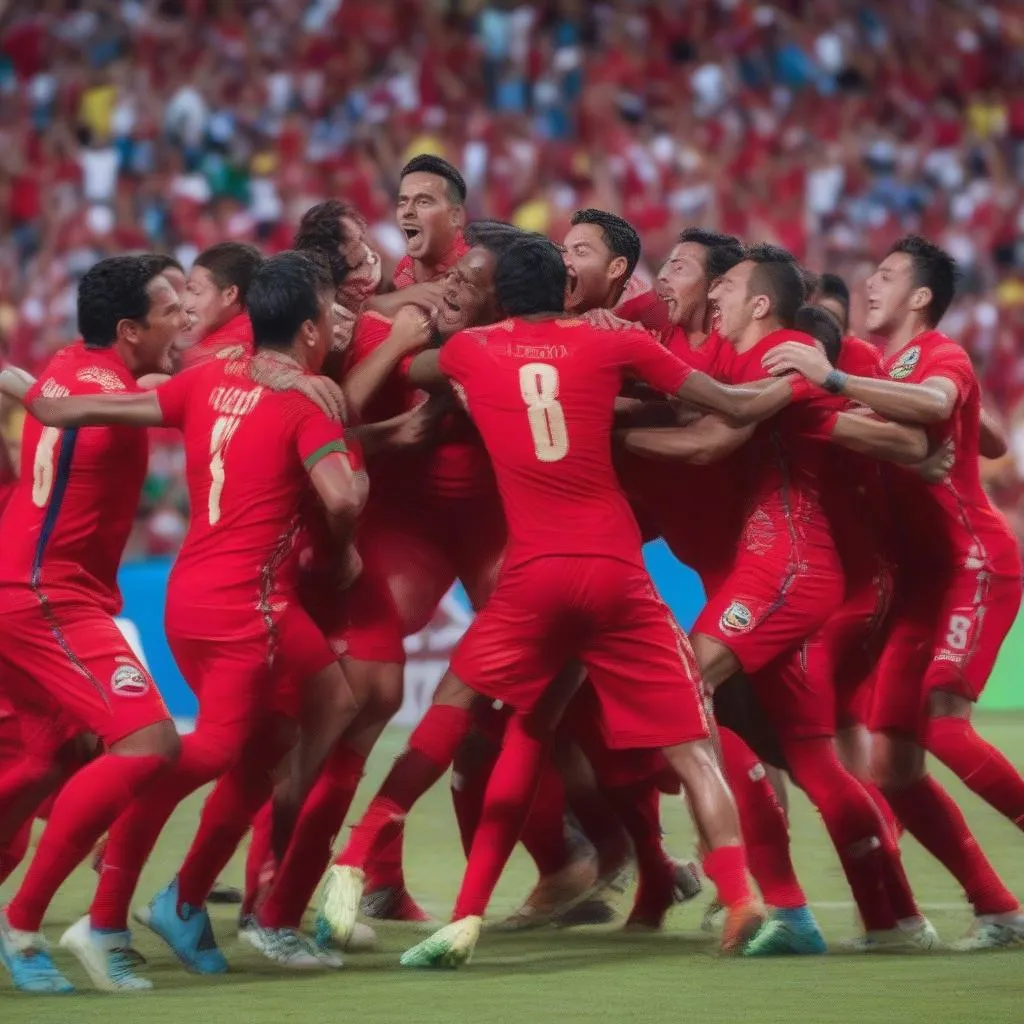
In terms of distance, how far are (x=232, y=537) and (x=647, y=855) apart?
2.03m

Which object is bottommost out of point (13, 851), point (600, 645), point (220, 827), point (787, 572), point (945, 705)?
point (13, 851)

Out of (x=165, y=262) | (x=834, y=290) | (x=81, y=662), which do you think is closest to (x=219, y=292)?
(x=165, y=262)

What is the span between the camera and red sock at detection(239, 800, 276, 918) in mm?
6984

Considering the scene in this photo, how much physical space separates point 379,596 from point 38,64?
43.8 feet

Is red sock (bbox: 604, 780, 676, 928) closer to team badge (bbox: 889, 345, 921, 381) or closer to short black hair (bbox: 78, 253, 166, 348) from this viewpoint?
team badge (bbox: 889, 345, 921, 381)

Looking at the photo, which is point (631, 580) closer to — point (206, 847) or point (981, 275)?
point (206, 847)

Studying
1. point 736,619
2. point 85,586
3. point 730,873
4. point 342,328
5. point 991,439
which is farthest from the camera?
point 991,439

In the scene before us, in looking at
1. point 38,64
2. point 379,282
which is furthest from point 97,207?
point 379,282

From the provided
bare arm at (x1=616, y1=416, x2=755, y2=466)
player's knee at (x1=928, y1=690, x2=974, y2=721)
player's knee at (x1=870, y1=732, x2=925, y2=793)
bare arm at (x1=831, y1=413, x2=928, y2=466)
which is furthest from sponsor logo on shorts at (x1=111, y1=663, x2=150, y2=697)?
player's knee at (x1=928, y1=690, x2=974, y2=721)

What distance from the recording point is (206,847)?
245 inches

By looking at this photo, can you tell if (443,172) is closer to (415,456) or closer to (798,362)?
(415,456)

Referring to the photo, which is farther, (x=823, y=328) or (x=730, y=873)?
(x=823, y=328)

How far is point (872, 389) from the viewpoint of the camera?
649cm

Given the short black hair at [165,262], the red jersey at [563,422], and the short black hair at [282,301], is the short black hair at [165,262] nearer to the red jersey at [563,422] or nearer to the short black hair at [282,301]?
the short black hair at [282,301]
